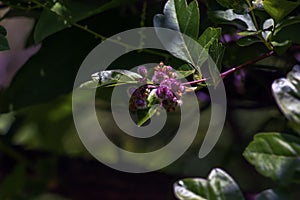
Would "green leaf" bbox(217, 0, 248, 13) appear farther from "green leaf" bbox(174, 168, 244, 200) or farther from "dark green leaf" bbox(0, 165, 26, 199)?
"dark green leaf" bbox(0, 165, 26, 199)

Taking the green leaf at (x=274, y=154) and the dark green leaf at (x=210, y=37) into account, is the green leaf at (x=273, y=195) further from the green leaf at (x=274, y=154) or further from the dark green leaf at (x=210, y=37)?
the dark green leaf at (x=210, y=37)

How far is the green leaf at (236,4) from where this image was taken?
0.51 metres

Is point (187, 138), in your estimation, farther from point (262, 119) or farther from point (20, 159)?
point (20, 159)

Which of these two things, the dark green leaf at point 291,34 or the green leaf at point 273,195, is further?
the dark green leaf at point 291,34

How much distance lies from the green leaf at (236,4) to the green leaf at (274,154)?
11 centimetres

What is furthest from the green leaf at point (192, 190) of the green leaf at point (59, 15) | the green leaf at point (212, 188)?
the green leaf at point (59, 15)

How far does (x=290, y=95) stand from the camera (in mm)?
433

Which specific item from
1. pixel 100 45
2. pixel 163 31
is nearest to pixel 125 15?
pixel 100 45

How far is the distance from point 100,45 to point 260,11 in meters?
0.20

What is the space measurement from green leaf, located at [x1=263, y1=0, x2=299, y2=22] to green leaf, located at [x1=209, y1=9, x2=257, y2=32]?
0.11 feet

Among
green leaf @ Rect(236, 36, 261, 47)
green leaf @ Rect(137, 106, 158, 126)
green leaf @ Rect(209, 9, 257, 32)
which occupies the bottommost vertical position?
green leaf @ Rect(137, 106, 158, 126)

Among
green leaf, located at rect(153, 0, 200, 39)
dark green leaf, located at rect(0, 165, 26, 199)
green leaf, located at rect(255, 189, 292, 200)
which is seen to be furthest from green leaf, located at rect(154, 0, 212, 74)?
dark green leaf, located at rect(0, 165, 26, 199)

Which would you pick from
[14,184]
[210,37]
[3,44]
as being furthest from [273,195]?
[14,184]

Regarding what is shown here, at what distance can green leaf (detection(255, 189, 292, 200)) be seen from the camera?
16.8 inches
